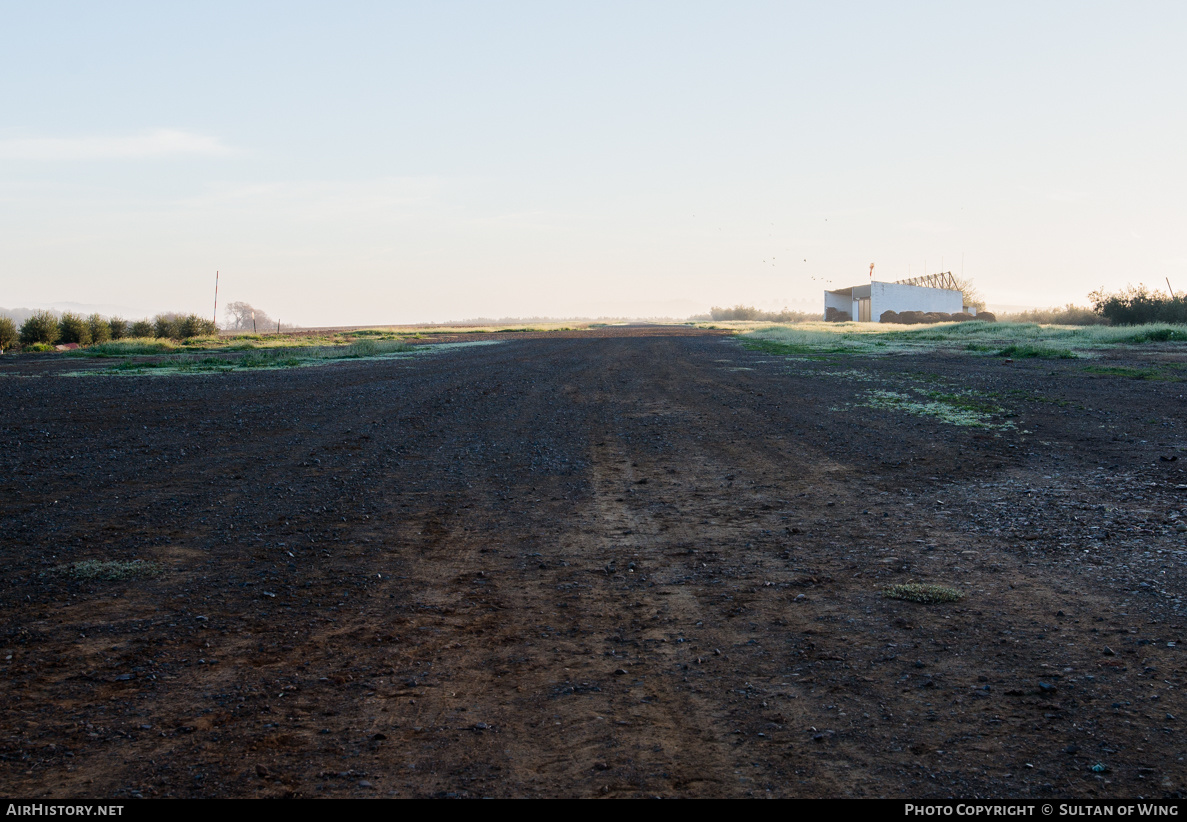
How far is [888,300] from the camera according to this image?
7100 cm

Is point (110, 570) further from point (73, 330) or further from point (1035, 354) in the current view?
point (73, 330)

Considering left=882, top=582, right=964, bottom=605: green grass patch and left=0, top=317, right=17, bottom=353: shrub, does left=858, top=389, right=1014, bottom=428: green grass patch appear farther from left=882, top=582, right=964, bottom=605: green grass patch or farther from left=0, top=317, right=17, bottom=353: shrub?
left=0, top=317, right=17, bottom=353: shrub

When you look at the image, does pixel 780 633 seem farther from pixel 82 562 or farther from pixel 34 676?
pixel 82 562

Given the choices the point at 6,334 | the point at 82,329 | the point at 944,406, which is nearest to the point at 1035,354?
the point at 944,406

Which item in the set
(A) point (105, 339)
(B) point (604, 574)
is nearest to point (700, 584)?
(B) point (604, 574)

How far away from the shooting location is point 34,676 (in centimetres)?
368

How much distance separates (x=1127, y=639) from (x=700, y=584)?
2.29 meters

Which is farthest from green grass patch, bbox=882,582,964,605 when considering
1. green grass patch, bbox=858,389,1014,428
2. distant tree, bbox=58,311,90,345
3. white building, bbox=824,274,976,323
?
white building, bbox=824,274,976,323

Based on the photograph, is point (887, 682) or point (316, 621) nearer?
point (887, 682)

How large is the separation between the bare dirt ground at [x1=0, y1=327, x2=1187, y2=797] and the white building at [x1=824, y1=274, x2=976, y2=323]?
64.5 metres

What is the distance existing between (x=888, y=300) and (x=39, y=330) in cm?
6457

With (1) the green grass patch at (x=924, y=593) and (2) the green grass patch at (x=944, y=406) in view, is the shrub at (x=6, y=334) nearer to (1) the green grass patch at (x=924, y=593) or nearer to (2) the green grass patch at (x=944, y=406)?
(2) the green grass patch at (x=944, y=406)

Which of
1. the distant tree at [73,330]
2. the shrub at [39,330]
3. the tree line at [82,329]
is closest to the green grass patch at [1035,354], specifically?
the tree line at [82,329]

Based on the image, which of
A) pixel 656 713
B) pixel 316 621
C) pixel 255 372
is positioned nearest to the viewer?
pixel 656 713
